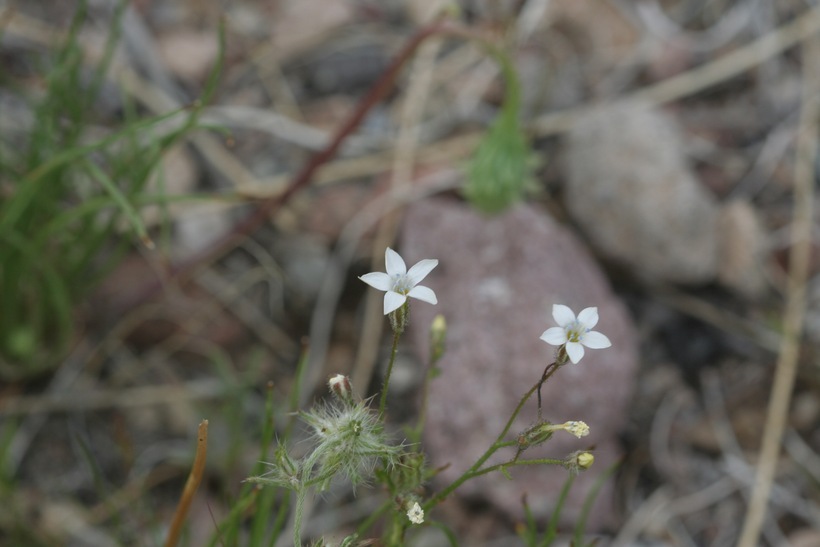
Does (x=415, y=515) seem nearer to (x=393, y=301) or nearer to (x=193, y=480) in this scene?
(x=393, y=301)

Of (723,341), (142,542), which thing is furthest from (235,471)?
(723,341)

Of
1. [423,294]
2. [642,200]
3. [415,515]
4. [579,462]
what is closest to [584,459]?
[579,462]

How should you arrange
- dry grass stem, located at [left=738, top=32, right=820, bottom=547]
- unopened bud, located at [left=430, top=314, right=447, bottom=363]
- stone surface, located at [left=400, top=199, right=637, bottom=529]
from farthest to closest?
dry grass stem, located at [left=738, top=32, right=820, bottom=547] < stone surface, located at [left=400, top=199, right=637, bottom=529] < unopened bud, located at [left=430, top=314, right=447, bottom=363]

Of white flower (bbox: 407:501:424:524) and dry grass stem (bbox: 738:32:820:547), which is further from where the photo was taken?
dry grass stem (bbox: 738:32:820:547)

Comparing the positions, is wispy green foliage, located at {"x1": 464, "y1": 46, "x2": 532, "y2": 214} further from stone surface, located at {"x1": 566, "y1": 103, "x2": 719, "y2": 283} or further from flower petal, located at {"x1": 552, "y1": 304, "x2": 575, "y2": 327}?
flower petal, located at {"x1": 552, "y1": 304, "x2": 575, "y2": 327}

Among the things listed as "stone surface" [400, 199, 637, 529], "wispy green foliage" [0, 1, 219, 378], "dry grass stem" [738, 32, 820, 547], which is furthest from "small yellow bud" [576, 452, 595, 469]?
"dry grass stem" [738, 32, 820, 547]

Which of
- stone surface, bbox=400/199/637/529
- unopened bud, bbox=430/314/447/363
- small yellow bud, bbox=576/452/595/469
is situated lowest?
small yellow bud, bbox=576/452/595/469

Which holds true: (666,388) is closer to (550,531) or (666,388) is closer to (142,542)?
(550,531)

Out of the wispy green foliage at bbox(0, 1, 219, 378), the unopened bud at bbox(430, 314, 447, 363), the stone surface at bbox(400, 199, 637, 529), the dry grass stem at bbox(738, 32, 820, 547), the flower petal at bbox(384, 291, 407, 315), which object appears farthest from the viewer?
the dry grass stem at bbox(738, 32, 820, 547)
